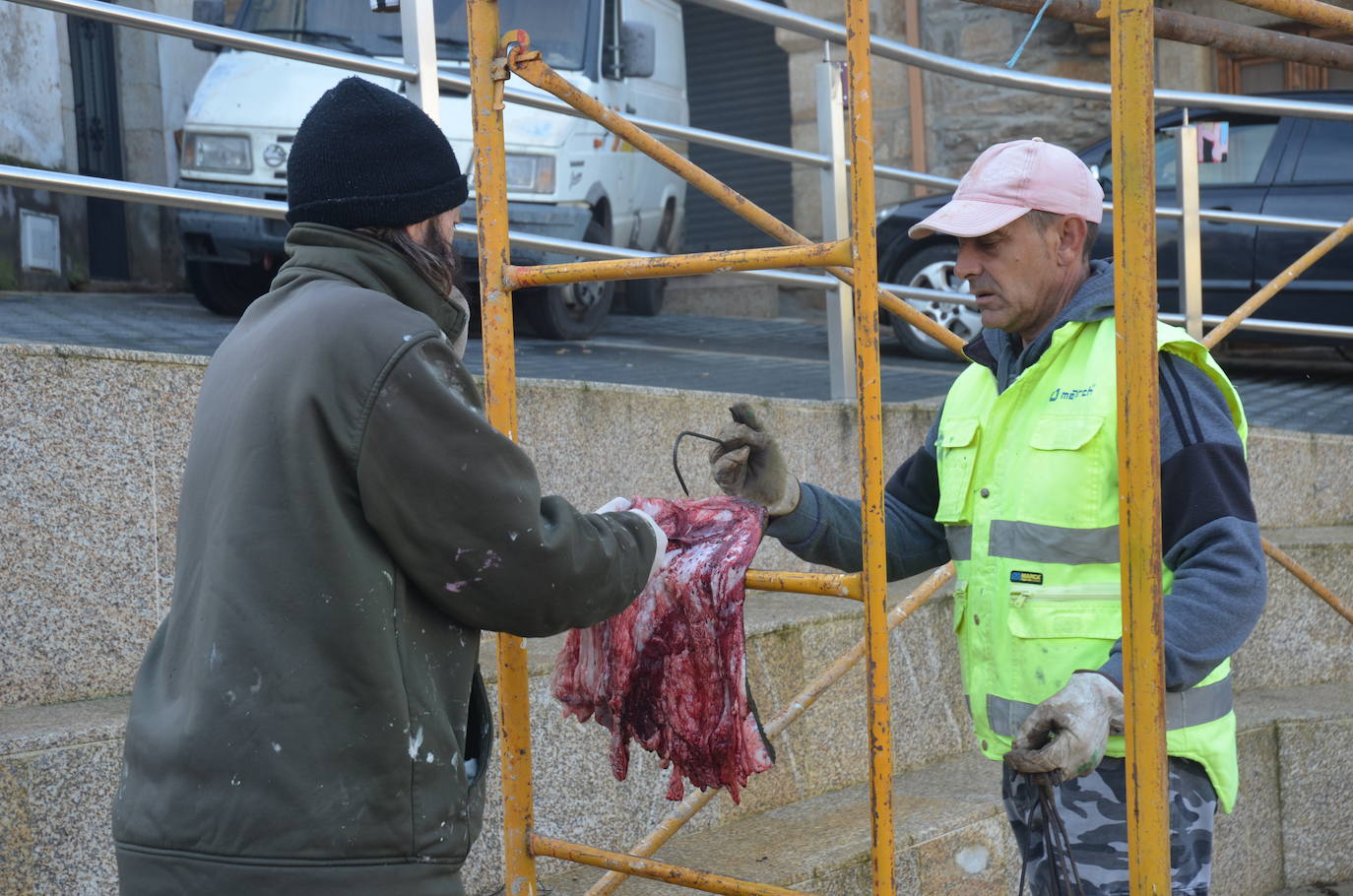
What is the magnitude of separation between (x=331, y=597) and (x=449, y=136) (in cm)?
521

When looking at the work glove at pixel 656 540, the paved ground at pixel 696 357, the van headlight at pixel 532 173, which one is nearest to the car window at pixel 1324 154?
the paved ground at pixel 696 357

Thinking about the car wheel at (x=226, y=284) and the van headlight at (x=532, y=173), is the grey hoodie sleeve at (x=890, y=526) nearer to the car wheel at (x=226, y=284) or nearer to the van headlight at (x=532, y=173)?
the van headlight at (x=532, y=173)

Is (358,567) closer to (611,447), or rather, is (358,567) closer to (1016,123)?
(611,447)

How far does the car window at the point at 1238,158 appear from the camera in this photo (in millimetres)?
7941

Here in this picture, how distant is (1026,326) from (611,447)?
1.74 meters

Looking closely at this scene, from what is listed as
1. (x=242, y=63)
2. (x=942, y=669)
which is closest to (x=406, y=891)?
(x=942, y=669)

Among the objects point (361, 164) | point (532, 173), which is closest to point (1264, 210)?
point (532, 173)

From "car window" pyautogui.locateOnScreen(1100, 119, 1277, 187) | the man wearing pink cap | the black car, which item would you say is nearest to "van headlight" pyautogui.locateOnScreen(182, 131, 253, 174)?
the black car

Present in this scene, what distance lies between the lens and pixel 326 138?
202 centimetres

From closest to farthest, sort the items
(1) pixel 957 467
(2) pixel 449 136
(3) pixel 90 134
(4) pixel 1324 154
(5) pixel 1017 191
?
(5) pixel 1017 191
(1) pixel 957 467
(2) pixel 449 136
(4) pixel 1324 154
(3) pixel 90 134

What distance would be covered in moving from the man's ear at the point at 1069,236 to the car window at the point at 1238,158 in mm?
5785

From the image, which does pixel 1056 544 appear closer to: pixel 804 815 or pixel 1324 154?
pixel 804 815

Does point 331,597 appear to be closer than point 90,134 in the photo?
Yes

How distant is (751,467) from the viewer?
266cm
